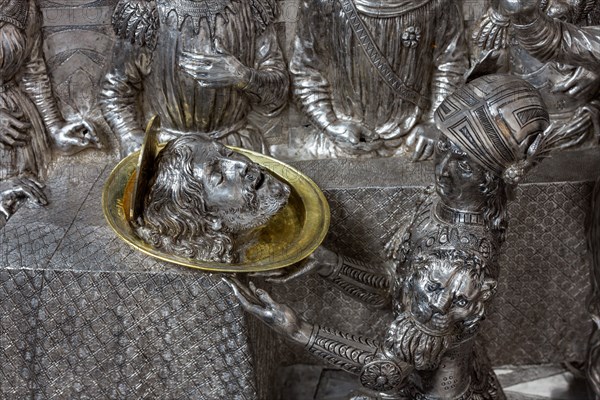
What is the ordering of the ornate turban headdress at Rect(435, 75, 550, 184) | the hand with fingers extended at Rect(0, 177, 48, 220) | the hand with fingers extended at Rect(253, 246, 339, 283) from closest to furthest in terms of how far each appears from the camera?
the ornate turban headdress at Rect(435, 75, 550, 184) → the hand with fingers extended at Rect(253, 246, 339, 283) → the hand with fingers extended at Rect(0, 177, 48, 220)

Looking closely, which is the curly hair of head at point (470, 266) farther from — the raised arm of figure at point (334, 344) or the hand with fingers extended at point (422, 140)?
the hand with fingers extended at point (422, 140)

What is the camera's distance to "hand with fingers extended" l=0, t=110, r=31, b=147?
3189 millimetres

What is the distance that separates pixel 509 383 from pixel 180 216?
5.94ft

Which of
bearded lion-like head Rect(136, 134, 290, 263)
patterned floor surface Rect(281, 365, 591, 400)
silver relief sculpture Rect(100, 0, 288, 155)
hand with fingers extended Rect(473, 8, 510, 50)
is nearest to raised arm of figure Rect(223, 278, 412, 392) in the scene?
bearded lion-like head Rect(136, 134, 290, 263)

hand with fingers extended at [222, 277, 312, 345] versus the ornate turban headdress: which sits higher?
the ornate turban headdress

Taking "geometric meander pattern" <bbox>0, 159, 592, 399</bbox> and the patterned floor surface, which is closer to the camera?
"geometric meander pattern" <bbox>0, 159, 592, 399</bbox>

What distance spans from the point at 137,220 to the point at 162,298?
301 millimetres

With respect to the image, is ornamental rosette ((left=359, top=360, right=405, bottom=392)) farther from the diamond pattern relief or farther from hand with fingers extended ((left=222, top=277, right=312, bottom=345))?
the diamond pattern relief

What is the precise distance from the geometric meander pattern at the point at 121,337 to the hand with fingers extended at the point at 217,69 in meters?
0.92

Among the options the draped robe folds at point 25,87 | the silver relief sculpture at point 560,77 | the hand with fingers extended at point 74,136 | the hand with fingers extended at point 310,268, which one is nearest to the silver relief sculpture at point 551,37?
the silver relief sculpture at point 560,77

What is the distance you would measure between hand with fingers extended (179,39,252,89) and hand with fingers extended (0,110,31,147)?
76 cm

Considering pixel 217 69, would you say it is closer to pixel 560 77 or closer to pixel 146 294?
pixel 146 294

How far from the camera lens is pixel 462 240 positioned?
7.48 ft

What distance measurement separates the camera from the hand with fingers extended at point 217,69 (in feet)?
10.3
